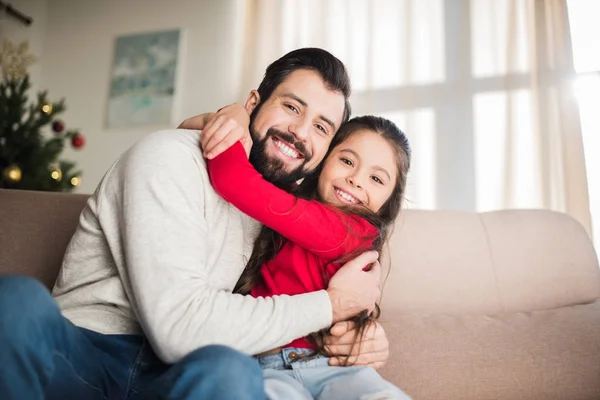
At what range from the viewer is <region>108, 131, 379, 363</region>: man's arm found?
2.60 ft

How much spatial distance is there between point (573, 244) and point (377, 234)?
0.83 m

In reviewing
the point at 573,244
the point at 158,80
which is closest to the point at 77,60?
the point at 158,80

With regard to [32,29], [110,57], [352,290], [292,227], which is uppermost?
[32,29]

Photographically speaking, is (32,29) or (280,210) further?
(32,29)

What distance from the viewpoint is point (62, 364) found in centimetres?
78

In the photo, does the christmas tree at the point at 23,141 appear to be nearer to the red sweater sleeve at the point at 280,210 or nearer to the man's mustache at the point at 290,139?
the man's mustache at the point at 290,139

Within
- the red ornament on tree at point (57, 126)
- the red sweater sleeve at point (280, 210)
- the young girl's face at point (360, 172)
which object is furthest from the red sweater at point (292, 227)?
the red ornament on tree at point (57, 126)

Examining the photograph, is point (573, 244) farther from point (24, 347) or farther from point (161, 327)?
point (24, 347)

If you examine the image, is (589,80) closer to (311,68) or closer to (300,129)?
(311,68)

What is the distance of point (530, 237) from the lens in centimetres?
166

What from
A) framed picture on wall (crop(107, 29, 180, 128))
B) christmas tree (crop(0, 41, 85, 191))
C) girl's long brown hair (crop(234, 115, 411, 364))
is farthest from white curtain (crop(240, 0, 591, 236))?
girl's long brown hair (crop(234, 115, 411, 364))

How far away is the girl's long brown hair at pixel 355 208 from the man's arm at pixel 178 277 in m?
0.30

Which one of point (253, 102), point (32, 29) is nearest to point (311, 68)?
point (253, 102)

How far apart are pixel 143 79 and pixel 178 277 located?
3.65 m
